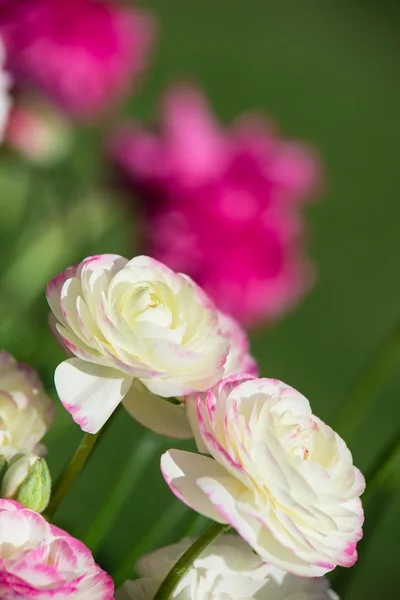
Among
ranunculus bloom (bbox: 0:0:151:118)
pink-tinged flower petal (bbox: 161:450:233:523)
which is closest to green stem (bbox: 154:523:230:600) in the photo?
pink-tinged flower petal (bbox: 161:450:233:523)

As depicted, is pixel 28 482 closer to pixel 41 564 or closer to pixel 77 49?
pixel 41 564

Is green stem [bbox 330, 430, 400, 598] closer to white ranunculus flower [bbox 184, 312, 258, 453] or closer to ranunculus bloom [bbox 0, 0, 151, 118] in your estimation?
white ranunculus flower [bbox 184, 312, 258, 453]

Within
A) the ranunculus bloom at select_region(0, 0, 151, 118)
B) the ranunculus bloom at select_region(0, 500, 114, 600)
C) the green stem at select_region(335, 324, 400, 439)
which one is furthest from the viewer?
the ranunculus bloom at select_region(0, 0, 151, 118)

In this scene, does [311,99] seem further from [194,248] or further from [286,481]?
[286,481]

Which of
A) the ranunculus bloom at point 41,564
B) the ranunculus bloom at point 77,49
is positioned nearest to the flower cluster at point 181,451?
the ranunculus bloom at point 41,564

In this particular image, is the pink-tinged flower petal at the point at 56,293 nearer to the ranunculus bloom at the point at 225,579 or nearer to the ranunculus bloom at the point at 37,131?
the ranunculus bloom at the point at 225,579

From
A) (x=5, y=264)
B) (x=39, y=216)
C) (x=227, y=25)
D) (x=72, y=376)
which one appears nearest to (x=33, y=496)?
(x=72, y=376)
